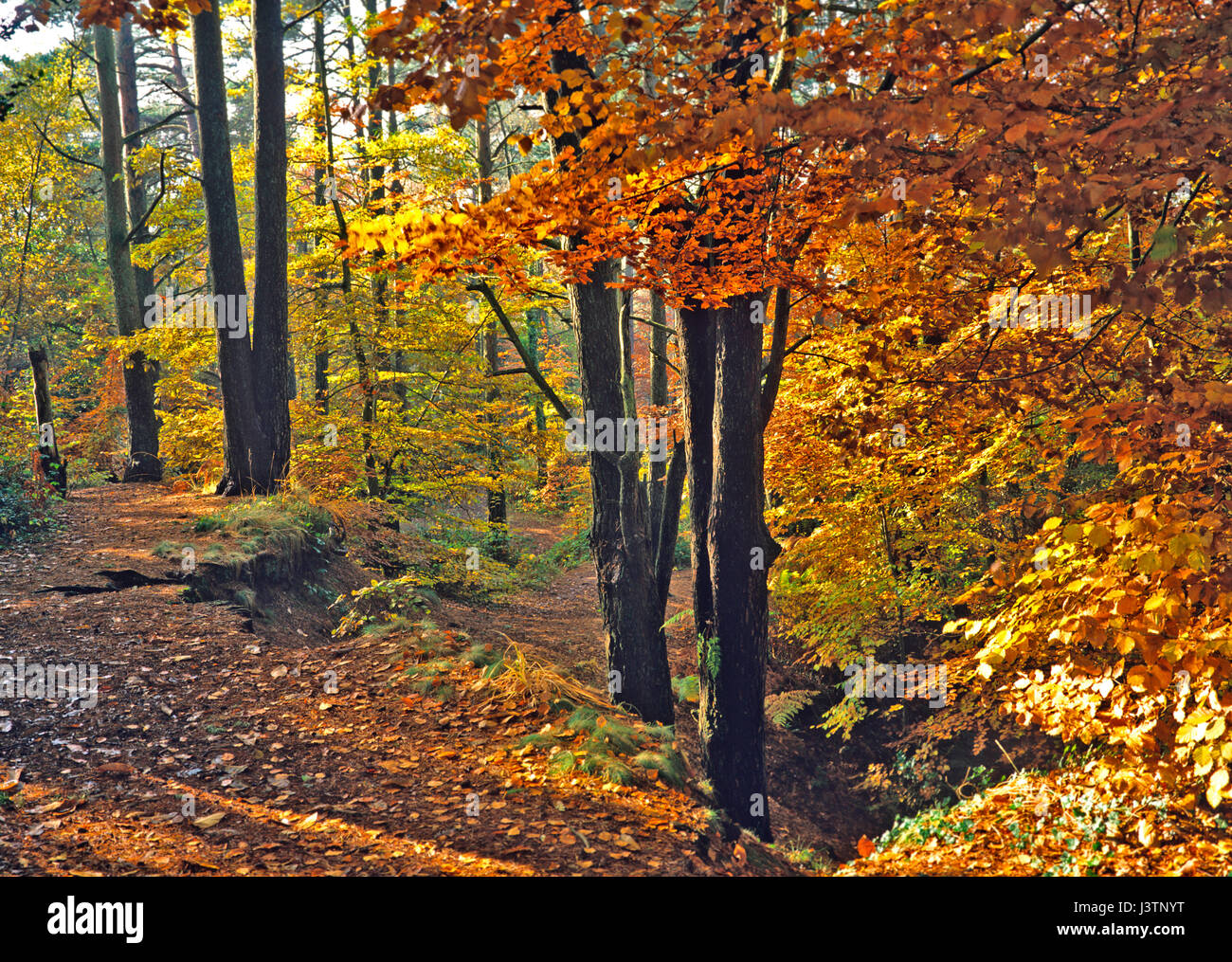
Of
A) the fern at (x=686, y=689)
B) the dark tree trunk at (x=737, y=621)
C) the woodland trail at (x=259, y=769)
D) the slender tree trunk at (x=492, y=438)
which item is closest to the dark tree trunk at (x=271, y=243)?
the slender tree trunk at (x=492, y=438)

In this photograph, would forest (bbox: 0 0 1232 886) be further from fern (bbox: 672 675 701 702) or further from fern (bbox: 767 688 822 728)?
fern (bbox: 672 675 701 702)

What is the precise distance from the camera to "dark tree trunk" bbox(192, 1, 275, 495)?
10.6 meters

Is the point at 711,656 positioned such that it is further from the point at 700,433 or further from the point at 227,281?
the point at 227,281

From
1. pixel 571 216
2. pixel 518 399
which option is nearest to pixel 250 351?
pixel 518 399

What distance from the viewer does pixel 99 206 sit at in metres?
21.4

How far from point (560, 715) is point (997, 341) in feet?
15.4

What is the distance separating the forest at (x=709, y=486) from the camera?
12.4 ft

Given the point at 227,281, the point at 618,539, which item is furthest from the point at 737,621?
the point at 227,281

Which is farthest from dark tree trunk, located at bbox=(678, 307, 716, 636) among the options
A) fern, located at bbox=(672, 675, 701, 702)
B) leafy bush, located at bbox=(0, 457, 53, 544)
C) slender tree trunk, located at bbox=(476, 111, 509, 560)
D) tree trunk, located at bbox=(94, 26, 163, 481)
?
tree trunk, located at bbox=(94, 26, 163, 481)

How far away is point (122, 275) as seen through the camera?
49.1 feet

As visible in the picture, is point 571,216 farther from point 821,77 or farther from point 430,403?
point 430,403

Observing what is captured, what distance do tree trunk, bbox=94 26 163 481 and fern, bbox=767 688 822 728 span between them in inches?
446

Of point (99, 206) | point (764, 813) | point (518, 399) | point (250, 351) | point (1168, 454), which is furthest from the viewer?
point (99, 206)

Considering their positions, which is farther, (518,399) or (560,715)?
(518,399)
